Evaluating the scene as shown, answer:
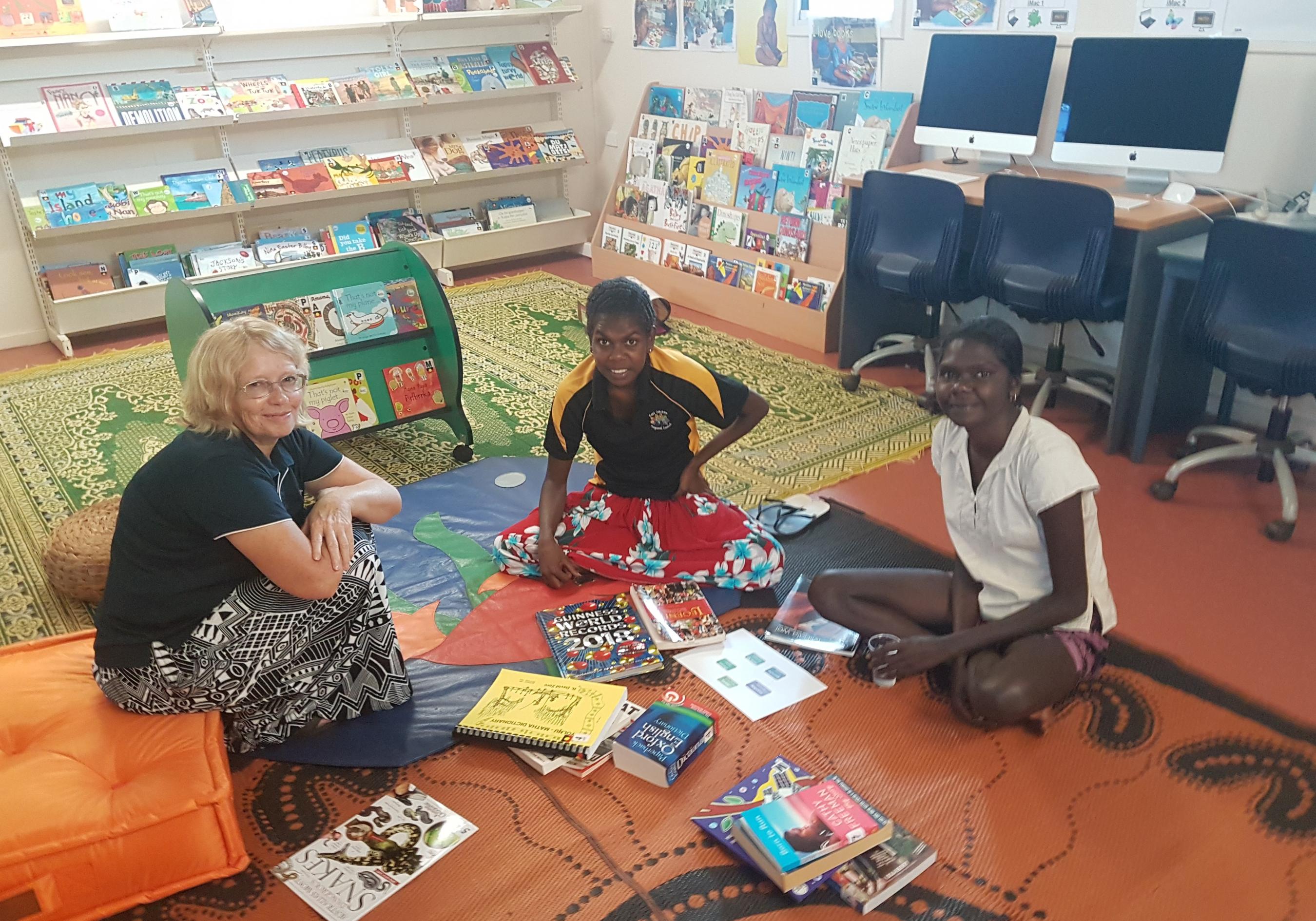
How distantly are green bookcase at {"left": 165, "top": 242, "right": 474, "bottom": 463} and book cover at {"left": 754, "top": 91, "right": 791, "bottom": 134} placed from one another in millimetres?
2278

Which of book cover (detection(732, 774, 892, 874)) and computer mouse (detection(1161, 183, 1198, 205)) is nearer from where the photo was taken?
book cover (detection(732, 774, 892, 874))

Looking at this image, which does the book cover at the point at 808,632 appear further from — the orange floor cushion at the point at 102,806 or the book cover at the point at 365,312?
the book cover at the point at 365,312

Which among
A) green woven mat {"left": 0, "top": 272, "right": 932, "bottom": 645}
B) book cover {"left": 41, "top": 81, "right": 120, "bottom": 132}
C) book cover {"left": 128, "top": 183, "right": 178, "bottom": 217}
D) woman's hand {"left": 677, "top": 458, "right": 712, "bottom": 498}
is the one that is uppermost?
book cover {"left": 41, "top": 81, "right": 120, "bottom": 132}

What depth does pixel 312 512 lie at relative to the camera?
2076mm

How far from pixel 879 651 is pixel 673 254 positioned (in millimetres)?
3632

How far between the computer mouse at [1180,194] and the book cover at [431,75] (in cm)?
386

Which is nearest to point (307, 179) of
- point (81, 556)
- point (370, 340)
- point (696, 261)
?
point (696, 261)

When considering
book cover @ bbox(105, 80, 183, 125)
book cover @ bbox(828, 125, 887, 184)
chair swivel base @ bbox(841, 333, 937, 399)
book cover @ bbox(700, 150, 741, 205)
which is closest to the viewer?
chair swivel base @ bbox(841, 333, 937, 399)

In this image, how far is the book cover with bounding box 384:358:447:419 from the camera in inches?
139

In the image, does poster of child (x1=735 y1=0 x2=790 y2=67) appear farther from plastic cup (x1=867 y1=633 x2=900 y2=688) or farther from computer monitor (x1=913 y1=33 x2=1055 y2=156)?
plastic cup (x1=867 y1=633 x2=900 y2=688)

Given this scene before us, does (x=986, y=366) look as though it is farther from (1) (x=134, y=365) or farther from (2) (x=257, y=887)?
(1) (x=134, y=365)

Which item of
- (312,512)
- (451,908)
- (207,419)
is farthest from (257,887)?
(207,419)

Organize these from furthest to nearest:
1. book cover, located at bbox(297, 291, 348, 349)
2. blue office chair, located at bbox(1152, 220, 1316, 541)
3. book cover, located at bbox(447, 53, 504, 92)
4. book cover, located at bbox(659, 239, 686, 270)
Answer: book cover, located at bbox(447, 53, 504, 92)
book cover, located at bbox(659, 239, 686, 270)
book cover, located at bbox(297, 291, 348, 349)
blue office chair, located at bbox(1152, 220, 1316, 541)

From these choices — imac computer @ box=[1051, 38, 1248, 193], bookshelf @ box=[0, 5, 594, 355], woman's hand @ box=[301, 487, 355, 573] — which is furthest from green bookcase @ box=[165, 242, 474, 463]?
imac computer @ box=[1051, 38, 1248, 193]
